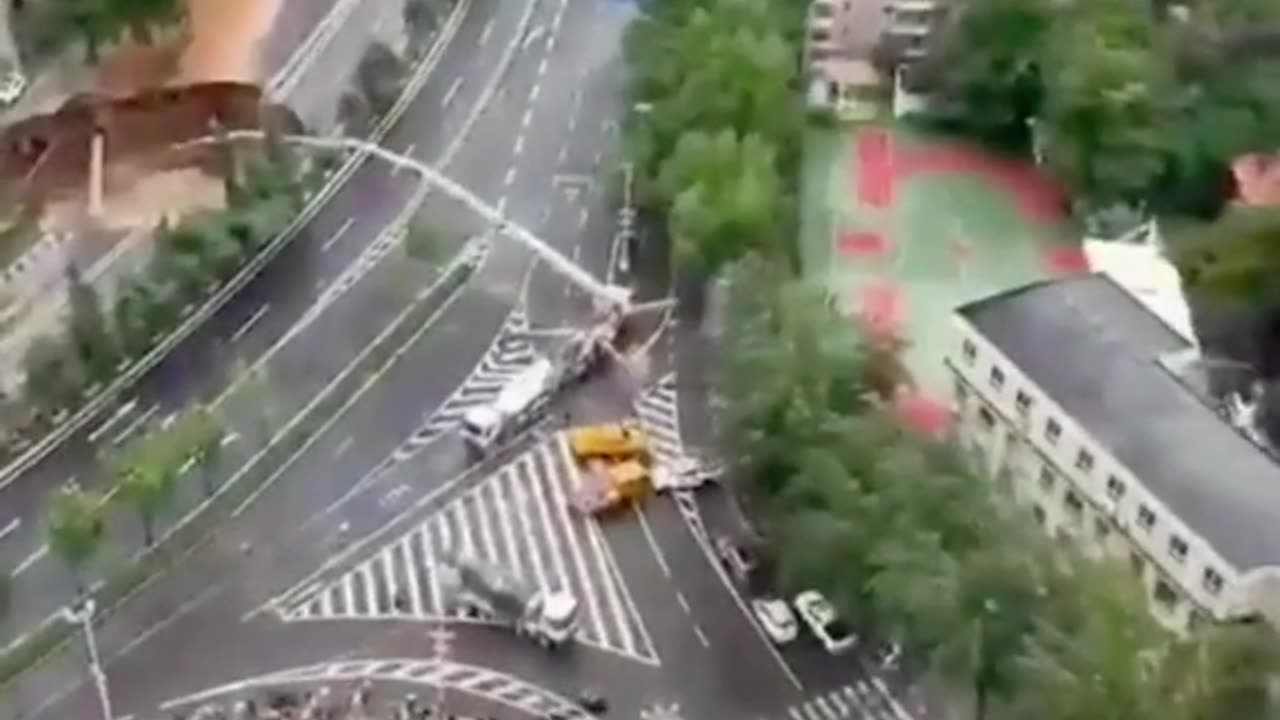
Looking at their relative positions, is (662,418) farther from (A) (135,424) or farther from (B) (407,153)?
(B) (407,153)

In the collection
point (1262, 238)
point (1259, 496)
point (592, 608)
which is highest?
point (1262, 238)

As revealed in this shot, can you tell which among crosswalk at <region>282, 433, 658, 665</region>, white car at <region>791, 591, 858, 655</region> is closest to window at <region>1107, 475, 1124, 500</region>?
white car at <region>791, 591, 858, 655</region>

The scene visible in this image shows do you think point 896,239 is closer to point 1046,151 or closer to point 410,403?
point 1046,151

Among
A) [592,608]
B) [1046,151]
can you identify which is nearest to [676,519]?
[592,608]

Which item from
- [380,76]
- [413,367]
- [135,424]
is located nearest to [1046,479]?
[413,367]

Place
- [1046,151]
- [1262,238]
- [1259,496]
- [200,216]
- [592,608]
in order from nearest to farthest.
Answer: [1259,496] → [592,608] → [1262,238] → [200,216] → [1046,151]

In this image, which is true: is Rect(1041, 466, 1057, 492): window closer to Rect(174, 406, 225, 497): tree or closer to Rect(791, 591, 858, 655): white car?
Rect(791, 591, 858, 655): white car

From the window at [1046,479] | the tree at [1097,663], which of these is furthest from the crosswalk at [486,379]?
the tree at [1097,663]
